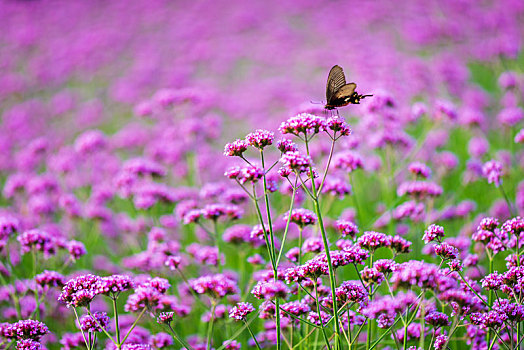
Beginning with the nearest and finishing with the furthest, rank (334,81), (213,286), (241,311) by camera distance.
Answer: (241,311), (213,286), (334,81)

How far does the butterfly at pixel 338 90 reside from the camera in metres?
3.51

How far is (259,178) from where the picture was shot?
9.54 ft

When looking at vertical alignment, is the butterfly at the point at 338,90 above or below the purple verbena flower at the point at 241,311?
above

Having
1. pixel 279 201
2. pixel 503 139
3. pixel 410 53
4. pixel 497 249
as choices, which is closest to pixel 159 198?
pixel 279 201

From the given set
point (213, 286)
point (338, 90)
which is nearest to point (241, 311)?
point (213, 286)

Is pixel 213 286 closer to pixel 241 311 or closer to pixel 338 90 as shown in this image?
pixel 241 311

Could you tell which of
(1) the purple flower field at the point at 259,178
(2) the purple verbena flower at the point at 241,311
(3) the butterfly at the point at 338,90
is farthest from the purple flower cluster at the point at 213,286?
(3) the butterfly at the point at 338,90

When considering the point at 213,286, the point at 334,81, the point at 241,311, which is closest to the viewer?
the point at 241,311

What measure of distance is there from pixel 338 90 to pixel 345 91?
6 cm

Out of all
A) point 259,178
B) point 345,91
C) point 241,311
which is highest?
point 345,91

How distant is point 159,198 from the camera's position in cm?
541

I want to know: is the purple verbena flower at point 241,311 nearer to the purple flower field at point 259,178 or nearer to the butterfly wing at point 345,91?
the purple flower field at point 259,178

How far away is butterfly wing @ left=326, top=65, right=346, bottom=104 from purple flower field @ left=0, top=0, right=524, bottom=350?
0.04 meters

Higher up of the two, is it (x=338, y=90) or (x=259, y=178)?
(x=338, y=90)
